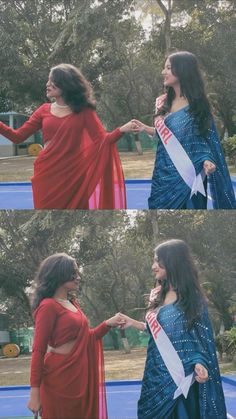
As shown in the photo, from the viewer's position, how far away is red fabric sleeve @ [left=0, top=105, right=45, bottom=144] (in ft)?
15.8

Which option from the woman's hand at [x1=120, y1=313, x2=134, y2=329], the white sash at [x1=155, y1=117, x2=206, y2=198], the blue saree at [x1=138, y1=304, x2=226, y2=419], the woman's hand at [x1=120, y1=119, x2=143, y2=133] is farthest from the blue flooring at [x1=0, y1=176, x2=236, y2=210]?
the blue saree at [x1=138, y1=304, x2=226, y2=419]

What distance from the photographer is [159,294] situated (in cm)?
462

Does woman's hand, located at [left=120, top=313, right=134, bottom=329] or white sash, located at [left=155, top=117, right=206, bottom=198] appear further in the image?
white sash, located at [left=155, top=117, right=206, bottom=198]

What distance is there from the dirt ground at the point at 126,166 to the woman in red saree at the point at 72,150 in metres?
0.33

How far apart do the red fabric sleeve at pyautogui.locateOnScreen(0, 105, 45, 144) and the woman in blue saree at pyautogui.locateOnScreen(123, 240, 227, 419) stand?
888 mm

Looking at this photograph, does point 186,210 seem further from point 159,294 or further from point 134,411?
point 134,411

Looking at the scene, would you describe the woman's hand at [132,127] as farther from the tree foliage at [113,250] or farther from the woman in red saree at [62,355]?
the woman in red saree at [62,355]

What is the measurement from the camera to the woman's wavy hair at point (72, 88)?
4742 mm

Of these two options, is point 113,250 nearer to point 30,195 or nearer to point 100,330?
point 100,330

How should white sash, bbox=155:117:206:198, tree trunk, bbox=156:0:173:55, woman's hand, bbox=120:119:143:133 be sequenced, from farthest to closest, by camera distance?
tree trunk, bbox=156:0:173:55, white sash, bbox=155:117:206:198, woman's hand, bbox=120:119:143:133

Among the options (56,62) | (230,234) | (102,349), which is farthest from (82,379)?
A: (56,62)

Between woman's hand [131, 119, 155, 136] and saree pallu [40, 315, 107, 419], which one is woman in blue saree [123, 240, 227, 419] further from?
woman's hand [131, 119, 155, 136]

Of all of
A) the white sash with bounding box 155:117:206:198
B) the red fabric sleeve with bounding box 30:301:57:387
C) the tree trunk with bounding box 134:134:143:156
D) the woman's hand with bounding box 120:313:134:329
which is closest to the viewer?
the red fabric sleeve with bounding box 30:301:57:387

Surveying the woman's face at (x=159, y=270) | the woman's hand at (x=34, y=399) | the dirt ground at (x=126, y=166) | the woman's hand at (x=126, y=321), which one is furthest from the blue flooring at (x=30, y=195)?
the woman's hand at (x=34, y=399)
